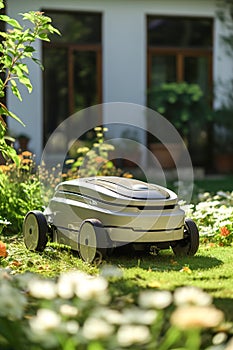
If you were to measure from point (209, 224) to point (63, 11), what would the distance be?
7.83 m

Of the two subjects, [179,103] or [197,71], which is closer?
[179,103]

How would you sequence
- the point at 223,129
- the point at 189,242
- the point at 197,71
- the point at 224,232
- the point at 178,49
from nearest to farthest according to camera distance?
the point at 189,242 → the point at 224,232 → the point at 178,49 → the point at 223,129 → the point at 197,71

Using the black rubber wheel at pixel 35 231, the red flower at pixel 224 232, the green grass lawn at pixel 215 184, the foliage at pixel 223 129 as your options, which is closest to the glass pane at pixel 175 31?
the foliage at pixel 223 129

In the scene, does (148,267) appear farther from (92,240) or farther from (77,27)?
(77,27)

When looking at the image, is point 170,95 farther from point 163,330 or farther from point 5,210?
point 163,330

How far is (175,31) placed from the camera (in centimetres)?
1471

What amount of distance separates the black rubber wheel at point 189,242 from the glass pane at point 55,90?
28.1 feet

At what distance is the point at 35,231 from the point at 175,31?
9490mm

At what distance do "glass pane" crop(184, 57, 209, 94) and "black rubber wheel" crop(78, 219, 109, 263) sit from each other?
32.3ft

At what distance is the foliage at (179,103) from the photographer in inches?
552

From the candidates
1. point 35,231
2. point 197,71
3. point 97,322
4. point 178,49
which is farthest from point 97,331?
point 197,71

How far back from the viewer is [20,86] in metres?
13.4

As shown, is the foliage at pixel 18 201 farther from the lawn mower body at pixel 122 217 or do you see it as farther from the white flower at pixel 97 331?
the white flower at pixel 97 331

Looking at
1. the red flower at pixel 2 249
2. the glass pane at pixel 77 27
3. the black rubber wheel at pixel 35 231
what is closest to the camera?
the red flower at pixel 2 249
